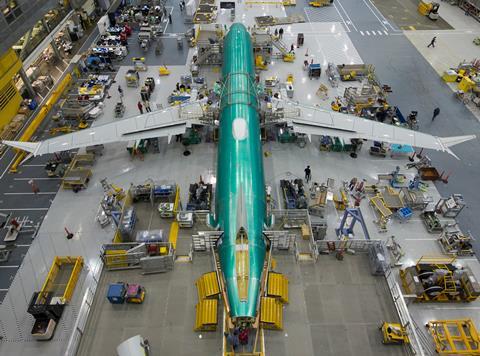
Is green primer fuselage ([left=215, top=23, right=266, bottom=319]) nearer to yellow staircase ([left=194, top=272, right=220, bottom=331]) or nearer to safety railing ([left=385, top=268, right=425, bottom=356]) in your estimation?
yellow staircase ([left=194, top=272, right=220, bottom=331])

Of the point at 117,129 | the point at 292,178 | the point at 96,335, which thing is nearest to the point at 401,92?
the point at 292,178

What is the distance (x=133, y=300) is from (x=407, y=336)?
40.5ft

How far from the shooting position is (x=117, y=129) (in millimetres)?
28578

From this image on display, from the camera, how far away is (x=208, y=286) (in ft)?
52.7

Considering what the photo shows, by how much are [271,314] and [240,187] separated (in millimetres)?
7442

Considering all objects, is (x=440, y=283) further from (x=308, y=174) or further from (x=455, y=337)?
(x=308, y=174)

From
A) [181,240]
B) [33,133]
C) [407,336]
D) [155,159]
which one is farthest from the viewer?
[33,133]

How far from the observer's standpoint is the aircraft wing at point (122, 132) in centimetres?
2675

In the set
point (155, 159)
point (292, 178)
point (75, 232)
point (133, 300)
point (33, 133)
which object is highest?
point (33, 133)

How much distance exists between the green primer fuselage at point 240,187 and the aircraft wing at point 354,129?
5083mm

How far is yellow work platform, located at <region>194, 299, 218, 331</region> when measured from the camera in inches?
578

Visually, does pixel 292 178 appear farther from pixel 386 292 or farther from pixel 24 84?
pixel 24 84

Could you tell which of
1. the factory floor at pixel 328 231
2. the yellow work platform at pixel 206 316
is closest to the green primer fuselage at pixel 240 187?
the yellow work platform at pixel 206 316

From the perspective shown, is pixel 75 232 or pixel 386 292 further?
pixel 75 232
